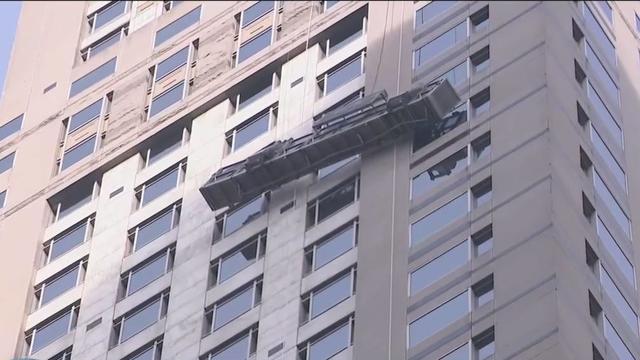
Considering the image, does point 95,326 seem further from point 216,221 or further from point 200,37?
point 200,37

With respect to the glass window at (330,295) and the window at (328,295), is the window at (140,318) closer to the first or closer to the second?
the window at (328,295)

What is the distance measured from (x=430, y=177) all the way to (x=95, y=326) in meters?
15.3

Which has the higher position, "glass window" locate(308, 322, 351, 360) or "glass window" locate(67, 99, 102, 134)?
"glass window" locate(67, 99, 102, 134)

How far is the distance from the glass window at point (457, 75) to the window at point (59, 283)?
17332mm

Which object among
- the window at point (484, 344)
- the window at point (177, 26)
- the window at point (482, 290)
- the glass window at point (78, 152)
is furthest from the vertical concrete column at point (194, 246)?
the window at point (484, 344)

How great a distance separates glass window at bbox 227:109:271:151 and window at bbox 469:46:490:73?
984cm

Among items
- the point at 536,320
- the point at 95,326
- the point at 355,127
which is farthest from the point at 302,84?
the point at 536,320

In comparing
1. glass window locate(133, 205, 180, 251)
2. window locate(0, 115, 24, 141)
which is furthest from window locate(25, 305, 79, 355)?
window locate(0, 115, 24, 141)

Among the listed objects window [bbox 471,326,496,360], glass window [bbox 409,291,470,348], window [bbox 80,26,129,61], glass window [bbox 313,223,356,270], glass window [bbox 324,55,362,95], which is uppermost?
window [bbox 80,26,129,61]

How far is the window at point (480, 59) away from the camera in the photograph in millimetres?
88019

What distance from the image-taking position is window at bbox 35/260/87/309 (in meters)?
93.5

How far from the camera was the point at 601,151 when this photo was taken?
8600cm

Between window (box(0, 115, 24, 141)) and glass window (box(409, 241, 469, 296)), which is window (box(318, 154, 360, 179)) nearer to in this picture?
glass window (box(409, 241, 469, 296))

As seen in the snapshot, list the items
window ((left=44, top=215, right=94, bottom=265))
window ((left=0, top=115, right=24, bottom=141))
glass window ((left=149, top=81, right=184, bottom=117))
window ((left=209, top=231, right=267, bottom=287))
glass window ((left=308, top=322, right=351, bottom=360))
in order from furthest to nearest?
1. window ((left=0, top=115, right=24, bottom=141))
2. glass window ((left=149, top=81, right=184, bottom=117))
3. window ((left=44, top=215, right=94, bottom=265))
4. window ((left=209, top=231, right=267, bottom=287))
5. glass window ((left=308, top=322, right=351, bottom=360))
